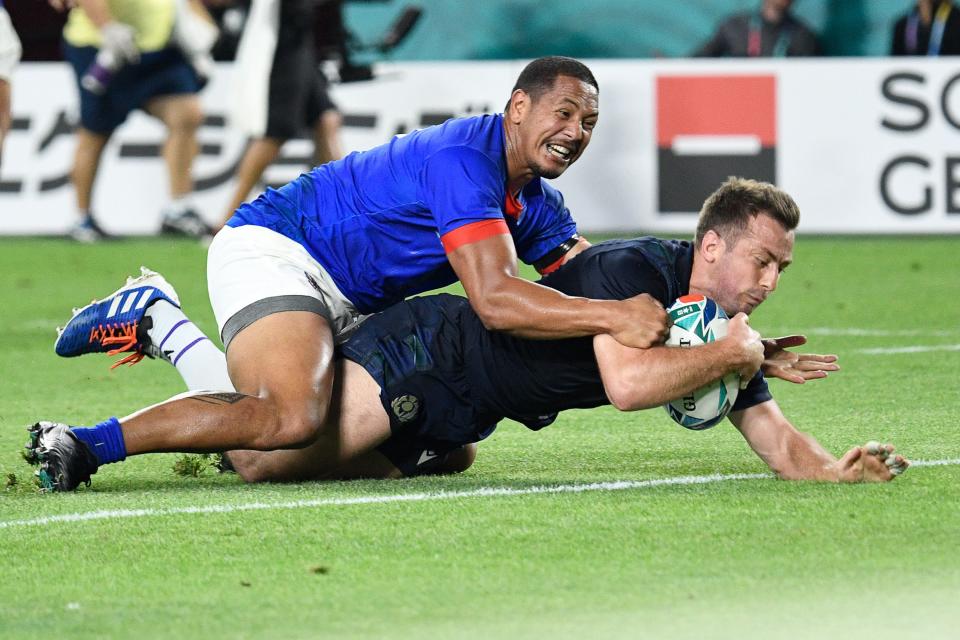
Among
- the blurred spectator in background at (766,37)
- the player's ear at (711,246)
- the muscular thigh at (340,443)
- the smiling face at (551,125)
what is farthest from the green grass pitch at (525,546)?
the blurred spectator in background at (766,37)

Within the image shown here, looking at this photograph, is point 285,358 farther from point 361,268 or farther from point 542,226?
point 542,226

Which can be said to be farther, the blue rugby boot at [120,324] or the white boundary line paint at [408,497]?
the blue rugby boot at [120,324]

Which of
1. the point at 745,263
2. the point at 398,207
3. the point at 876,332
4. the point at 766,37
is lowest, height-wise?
the point at 876,332

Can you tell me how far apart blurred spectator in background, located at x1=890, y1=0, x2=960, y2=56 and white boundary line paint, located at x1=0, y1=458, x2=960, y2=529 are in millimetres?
10283

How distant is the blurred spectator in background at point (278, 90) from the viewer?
13.7 meters

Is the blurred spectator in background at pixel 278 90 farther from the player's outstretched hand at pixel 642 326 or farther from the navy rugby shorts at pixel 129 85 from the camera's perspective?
the player's outstretched hand at pixel 642 326

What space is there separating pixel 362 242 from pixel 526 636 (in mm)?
2562

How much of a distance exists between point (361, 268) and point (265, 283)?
38 cm

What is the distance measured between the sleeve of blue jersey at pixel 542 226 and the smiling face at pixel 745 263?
1.08 m

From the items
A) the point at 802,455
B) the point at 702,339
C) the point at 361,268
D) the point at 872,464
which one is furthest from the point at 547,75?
the point at 872,464

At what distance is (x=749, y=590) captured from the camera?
4004mm

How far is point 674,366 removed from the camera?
5055 mm

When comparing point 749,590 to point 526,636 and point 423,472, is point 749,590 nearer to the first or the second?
point 526,636

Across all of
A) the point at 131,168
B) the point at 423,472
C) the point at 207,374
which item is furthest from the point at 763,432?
the point at 131,168
